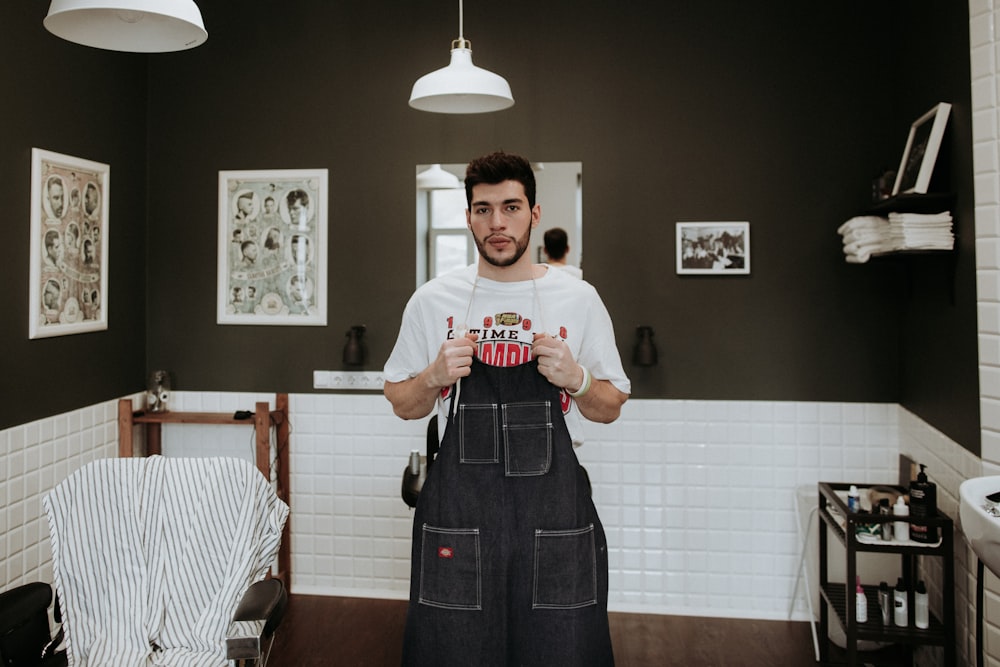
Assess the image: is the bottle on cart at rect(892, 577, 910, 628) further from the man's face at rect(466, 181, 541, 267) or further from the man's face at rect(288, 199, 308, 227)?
the man's face at rect(288, 199, 308, 227)

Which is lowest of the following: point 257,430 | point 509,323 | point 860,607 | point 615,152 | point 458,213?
point 860,607

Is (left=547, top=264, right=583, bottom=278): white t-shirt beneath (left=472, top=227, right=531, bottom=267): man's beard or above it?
above

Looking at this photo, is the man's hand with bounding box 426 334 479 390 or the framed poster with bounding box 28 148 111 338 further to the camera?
the framed poster with bounding box 28 148 111 338

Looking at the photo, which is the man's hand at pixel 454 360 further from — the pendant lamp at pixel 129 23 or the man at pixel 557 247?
the man at pixel 557 247

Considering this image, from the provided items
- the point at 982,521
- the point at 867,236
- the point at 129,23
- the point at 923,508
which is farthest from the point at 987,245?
the point at 129,23

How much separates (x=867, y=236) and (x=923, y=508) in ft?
3.87

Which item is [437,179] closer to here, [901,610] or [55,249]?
[55,249]

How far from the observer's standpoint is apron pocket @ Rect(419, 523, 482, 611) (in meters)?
2.12

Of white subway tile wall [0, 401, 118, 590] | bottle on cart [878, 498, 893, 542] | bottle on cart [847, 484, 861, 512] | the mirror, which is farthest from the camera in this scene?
the mirror

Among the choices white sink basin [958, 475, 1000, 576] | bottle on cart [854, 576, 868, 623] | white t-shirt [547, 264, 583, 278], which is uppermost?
white t-shirt [547, 264, 583, 278]

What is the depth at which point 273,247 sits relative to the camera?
13.0ft

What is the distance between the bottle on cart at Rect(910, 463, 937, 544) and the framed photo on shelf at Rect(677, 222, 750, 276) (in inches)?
52.0

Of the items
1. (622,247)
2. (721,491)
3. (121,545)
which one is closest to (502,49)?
(622,247)

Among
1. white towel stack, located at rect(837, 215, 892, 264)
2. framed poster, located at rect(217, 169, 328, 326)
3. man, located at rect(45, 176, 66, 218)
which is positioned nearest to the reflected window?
framed poster, located at rect(217, 169, 328, 326)
